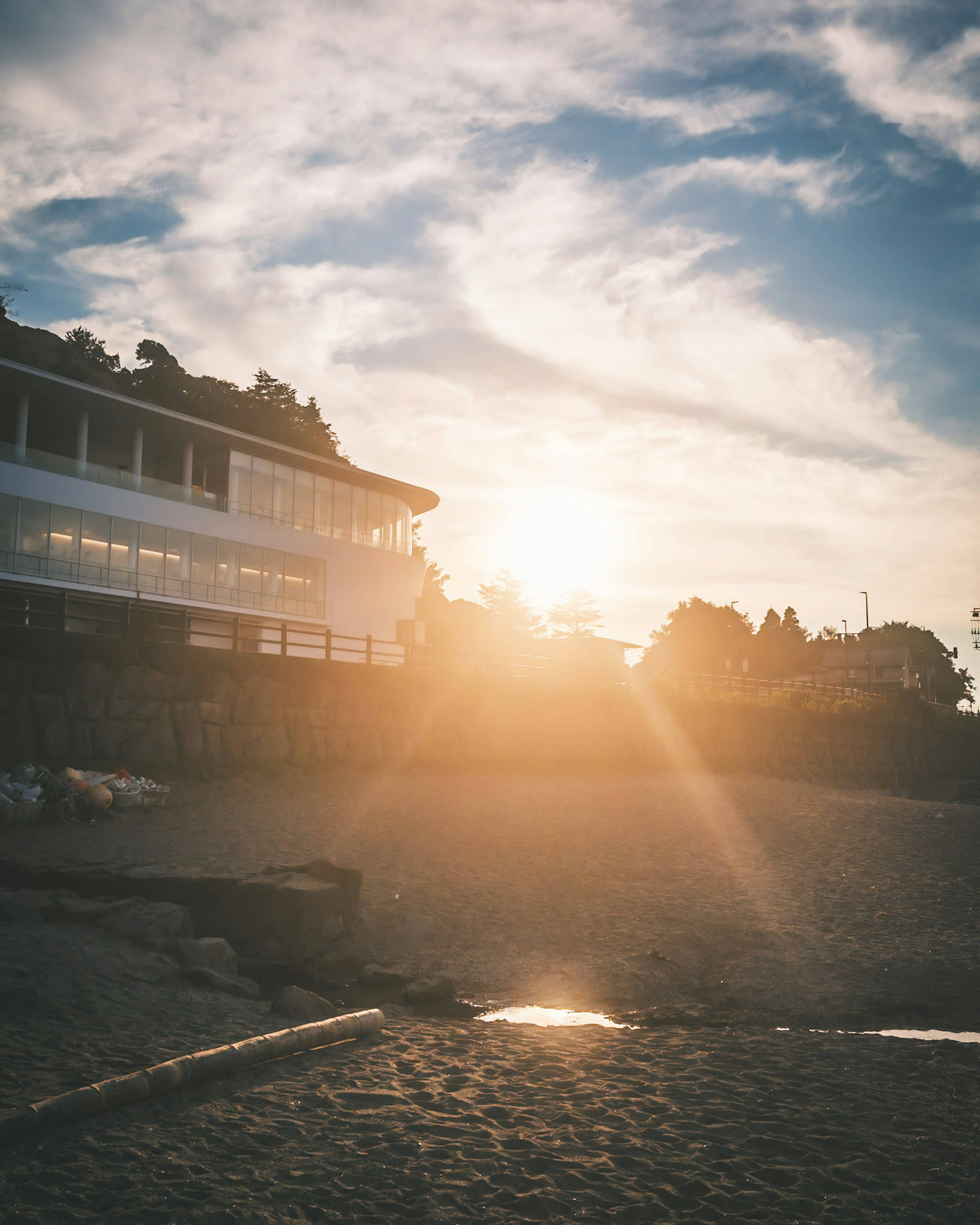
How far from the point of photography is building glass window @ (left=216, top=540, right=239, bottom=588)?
3506cm

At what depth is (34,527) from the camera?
1183 inches

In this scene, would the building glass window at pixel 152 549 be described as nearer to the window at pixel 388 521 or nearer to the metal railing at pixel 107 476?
the metal railing at pixel 107 476

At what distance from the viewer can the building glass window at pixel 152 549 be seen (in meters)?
32.8

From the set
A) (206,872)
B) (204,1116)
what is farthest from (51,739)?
(204,1116)

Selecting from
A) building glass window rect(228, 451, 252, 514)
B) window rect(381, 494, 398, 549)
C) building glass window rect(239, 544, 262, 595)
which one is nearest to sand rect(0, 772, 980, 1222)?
building glass window rect(239, 544, 262, 595)

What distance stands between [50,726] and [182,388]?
1945 inches

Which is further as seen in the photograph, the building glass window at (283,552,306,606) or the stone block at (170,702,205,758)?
the building glass window at (283,552,306,606)

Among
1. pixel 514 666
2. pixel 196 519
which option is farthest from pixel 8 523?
pixel 514 666

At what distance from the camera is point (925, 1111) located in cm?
584

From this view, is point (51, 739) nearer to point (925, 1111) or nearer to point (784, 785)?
point (925, 1111)

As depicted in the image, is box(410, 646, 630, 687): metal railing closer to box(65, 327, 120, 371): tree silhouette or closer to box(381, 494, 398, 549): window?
box(381, 494, 398, 549): window

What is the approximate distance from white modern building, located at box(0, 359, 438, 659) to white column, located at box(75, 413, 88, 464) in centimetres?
5

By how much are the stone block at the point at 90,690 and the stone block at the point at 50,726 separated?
13.5 inches

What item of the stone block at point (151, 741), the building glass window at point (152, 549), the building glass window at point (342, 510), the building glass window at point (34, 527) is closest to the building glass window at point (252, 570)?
the building glass window at point (152, 549)
